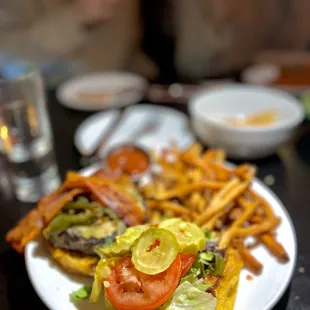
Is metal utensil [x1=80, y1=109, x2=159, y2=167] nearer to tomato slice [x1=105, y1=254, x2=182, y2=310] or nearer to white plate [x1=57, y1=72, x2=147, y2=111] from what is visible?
white plate [x1=57, y1=72, x2=147, y2=111]

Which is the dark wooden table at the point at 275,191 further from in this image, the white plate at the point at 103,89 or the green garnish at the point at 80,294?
the green garnish at the point at 80,294

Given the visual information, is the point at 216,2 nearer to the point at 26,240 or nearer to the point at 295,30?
the point at 295,30

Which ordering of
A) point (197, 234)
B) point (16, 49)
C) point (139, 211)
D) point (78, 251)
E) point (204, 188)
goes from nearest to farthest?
point (197, 234) → point (78, 251) → point (139, 211) → point (204, 188) → point (16, 49)

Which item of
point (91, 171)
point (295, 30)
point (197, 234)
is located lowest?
point (295, 30)

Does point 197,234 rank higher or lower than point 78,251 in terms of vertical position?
higher

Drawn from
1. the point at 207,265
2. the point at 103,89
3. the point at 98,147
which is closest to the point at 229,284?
the point at 207,265

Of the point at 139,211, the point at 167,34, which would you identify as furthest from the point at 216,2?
the point at 139,211
